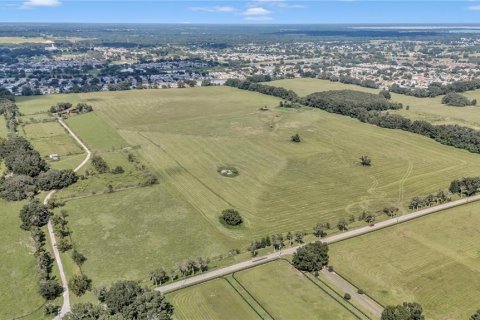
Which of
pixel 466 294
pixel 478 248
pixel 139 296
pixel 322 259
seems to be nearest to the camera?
pixel 139 296

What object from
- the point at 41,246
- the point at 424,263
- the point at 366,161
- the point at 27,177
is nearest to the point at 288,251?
the point at 424,263

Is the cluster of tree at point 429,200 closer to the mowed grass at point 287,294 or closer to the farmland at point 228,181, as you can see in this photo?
the farmland at point 228,181

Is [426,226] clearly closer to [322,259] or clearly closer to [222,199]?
[322,259]

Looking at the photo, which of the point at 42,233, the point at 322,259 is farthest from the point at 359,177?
the point at 42,233

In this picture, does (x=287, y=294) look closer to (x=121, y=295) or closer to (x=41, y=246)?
(x=121, y=295)

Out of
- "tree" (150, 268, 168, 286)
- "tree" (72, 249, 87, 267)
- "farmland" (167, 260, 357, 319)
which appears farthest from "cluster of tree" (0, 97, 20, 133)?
"farmland" (167, 260, 357, 319)
